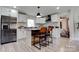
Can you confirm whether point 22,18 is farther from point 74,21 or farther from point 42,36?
point 74,21

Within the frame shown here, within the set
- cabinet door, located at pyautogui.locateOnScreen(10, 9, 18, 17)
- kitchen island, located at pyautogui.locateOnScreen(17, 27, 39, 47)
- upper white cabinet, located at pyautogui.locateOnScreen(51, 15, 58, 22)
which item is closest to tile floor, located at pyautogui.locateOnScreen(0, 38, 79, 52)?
kitchen island, located at pyautogui.locateOnScreen(17, 27, 39, 47)

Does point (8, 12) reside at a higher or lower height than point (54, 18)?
higher

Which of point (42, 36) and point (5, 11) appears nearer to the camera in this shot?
point (5, 11)

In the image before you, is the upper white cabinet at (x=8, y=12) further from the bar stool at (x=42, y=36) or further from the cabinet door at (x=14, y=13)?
the bar stool at (x=42, y=36)


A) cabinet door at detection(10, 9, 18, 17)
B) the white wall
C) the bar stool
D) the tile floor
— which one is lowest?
the tile floor

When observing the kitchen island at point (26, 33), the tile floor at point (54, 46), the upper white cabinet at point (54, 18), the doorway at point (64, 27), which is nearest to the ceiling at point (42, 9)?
the upper white cabinet at point (54, 18)

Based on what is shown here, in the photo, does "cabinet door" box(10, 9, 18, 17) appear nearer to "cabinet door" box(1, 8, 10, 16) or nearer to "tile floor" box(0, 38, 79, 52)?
"cabinet door" box(1, 8, 10, 16)

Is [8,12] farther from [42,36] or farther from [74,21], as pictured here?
[74,21]

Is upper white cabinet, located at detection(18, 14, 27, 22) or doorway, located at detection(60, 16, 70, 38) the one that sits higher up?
upper white cabinet, located at detection(18, 14, 27, 22)

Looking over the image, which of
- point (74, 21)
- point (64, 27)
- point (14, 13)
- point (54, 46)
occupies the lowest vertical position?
point (54, 46)

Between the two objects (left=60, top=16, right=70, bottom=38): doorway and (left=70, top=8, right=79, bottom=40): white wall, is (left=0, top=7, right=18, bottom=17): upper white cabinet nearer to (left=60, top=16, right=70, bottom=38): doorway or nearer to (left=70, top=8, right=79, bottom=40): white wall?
(left=60, top=16, right=70, bottom=38): doorway

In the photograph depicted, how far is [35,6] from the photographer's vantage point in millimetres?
2320

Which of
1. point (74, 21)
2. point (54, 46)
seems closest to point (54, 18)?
point (74, 21)

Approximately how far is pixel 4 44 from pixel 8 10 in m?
0.67
